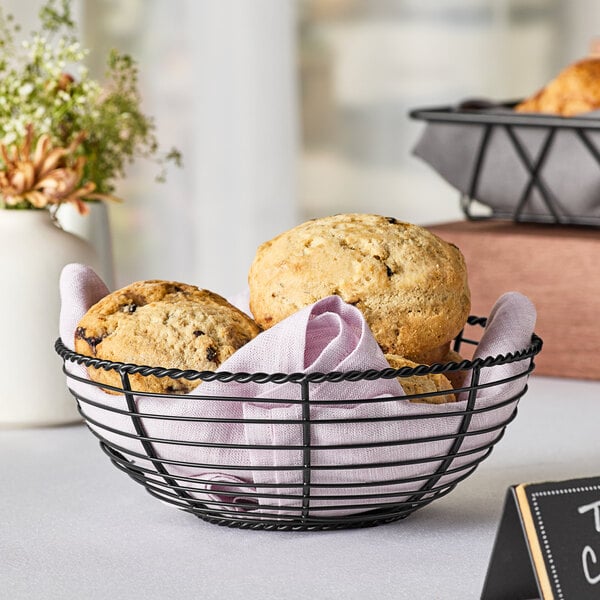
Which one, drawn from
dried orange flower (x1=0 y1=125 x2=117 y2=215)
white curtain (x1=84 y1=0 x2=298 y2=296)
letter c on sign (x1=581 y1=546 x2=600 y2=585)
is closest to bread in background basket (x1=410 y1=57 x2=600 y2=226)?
dried orange flower (x1=0 y1=125 x2=117 y2=215)

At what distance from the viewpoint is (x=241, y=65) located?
2957mm

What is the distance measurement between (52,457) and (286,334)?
35 centimetres

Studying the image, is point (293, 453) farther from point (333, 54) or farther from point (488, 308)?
point (333, 54)

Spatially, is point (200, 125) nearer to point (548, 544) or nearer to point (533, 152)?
point (533, 152)

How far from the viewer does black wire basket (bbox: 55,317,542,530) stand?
564 millimetres

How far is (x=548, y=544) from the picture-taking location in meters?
0.50

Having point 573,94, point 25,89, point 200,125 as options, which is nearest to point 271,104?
point 200,125

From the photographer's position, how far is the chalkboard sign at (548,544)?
1.61 feet

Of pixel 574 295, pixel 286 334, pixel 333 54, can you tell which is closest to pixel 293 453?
pixel 286 334

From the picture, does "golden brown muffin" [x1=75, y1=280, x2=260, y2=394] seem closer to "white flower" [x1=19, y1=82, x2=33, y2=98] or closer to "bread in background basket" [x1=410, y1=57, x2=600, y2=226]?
"white flower" [x1=19, y1=82, x2=33, y2=98]

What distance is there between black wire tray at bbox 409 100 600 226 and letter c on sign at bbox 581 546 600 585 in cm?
69

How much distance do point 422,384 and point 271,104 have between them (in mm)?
2519

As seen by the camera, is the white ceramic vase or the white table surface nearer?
the white table surface

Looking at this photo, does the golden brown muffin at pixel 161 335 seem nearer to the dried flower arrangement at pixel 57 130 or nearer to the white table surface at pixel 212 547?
the white table surface at pixel 212 547
